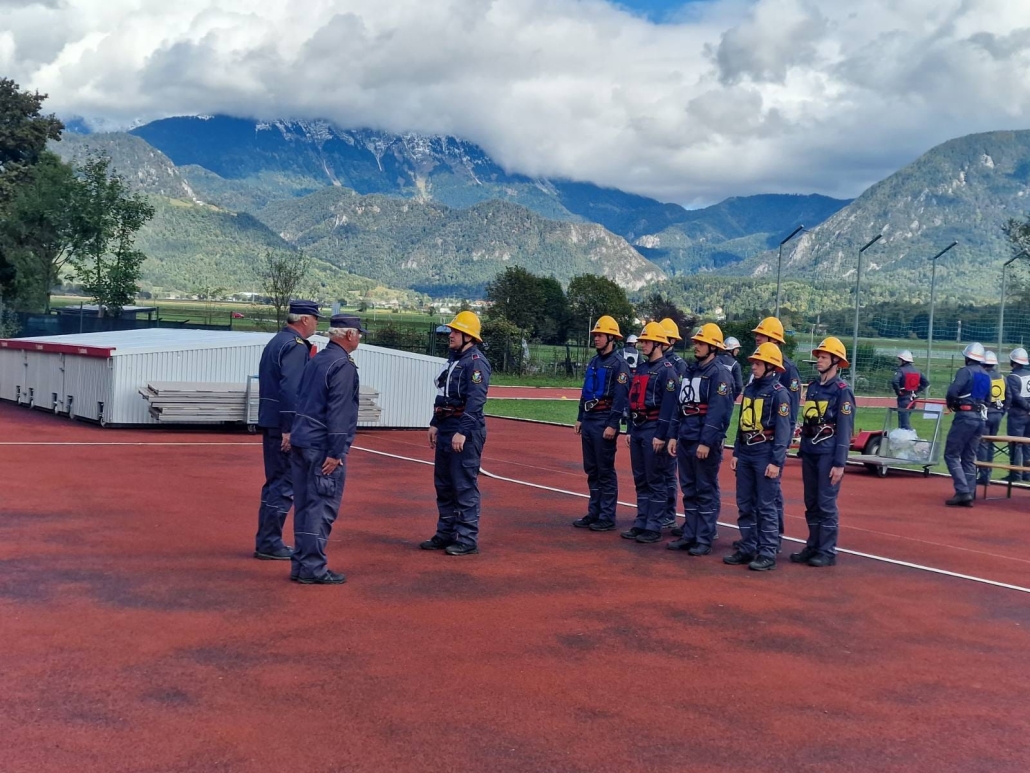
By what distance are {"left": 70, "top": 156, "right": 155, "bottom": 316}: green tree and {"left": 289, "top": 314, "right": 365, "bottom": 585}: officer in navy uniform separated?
1332 inches

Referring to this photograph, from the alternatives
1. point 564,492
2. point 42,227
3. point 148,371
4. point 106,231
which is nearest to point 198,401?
point 148,371

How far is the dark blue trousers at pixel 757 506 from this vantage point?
31.7 feet

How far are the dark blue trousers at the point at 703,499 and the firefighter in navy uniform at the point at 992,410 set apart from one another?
7.13m

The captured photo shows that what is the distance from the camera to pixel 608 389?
36.7ft

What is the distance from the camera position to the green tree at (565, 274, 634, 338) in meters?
59.2

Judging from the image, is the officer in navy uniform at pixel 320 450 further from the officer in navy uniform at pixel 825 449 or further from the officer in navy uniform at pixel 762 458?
the officer in navy uniform at pixel 825 449

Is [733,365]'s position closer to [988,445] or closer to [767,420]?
[767,420]

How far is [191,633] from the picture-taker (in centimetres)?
678

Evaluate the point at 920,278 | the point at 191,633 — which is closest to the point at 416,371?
the point at 191,633

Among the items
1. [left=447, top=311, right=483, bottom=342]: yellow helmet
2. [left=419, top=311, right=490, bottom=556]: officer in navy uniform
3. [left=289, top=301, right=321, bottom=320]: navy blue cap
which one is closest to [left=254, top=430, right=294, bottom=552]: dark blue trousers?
[left=289, top=301, right=321, bottom=320]: navy blue cap

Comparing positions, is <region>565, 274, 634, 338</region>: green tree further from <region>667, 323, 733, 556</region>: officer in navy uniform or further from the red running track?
the red running track

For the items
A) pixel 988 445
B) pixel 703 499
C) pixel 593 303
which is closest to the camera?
pixel 703 499

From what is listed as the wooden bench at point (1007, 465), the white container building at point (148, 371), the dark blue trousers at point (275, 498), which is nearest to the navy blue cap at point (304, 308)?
the dark blue trousers at point (275, 498)

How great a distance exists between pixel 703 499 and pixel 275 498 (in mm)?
4071
